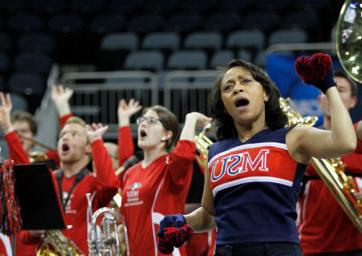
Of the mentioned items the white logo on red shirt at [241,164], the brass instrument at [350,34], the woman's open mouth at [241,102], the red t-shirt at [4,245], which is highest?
the brass instrument at [350,34]

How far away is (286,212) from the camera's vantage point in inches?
155

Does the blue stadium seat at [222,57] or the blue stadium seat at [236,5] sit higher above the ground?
the blue stadium seat at [236,5]

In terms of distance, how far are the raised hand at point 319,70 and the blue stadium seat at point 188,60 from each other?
8420 millimetres

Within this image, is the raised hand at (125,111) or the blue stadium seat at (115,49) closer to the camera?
the raised hand at (125,111)

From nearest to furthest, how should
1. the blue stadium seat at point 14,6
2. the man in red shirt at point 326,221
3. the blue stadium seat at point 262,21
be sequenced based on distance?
the man in red shirt at point 326,221 < the blue stadium seat at point 262,21 < the blue stadium seat at point 14,6

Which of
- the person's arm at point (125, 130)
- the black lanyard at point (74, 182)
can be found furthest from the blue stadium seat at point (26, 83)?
the black lanyard at point (74, 182)

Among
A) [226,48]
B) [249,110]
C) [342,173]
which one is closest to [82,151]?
[342,173]

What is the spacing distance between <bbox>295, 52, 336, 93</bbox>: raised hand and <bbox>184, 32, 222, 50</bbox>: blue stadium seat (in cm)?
897

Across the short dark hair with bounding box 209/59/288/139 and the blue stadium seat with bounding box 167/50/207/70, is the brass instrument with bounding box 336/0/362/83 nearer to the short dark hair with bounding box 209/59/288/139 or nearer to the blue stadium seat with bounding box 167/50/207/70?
the short dark hair with bounding box 209/59/288/139

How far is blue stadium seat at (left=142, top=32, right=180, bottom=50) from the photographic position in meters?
13.0

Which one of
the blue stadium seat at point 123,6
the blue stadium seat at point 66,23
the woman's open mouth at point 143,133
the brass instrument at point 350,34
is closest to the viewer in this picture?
the brass instrument at point 350,34

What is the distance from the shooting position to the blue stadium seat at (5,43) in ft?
44.4

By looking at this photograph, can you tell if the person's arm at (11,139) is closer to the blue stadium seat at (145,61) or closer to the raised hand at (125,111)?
the raised hand at (125,111)

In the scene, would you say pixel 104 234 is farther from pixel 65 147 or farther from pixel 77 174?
pixel 65 147
